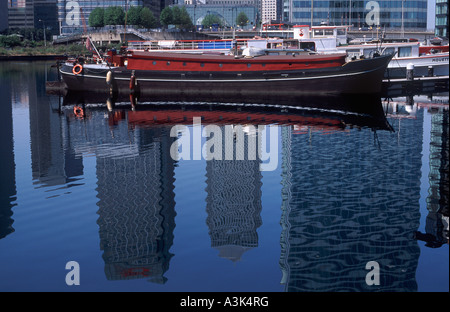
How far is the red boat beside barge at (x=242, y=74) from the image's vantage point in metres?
59.2

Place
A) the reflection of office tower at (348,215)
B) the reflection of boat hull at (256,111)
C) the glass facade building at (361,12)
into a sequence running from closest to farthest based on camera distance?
the reflection of office tower at (348,215), the reflection of boat hull at (256,111), the glass facade building at (361,12)

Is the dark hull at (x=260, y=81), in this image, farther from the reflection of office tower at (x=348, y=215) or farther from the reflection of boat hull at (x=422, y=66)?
the reflection of office tower at (x=348, y=215)

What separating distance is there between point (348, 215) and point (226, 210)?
185 inches

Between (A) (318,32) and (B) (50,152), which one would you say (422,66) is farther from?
(B) (50,152)

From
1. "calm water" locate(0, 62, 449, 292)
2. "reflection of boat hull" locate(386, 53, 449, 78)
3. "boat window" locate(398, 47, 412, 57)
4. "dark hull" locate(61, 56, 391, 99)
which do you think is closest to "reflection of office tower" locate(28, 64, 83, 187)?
"calm water" locate(0, 62, 449, 292)

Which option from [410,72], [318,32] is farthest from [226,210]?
[318,32]

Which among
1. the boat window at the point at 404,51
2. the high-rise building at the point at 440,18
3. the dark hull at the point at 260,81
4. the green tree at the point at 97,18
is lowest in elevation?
the dark hull at the point at 260,81

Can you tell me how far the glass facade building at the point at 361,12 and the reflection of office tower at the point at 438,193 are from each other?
137856 millimetres

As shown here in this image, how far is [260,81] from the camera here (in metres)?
60.8

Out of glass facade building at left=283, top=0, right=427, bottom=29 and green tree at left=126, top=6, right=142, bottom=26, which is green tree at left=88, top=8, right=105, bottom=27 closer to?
green tree at left=126, top=6, right=142, bottom=26

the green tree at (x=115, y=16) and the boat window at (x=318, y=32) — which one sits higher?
the green tree at (x=115, y=16)

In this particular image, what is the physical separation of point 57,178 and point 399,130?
2168 cm

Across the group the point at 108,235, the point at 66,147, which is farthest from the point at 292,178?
the point at 66,147

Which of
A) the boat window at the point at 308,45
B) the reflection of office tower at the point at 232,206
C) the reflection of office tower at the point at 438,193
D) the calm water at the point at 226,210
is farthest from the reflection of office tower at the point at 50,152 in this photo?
the boat window at the point at 308,45
